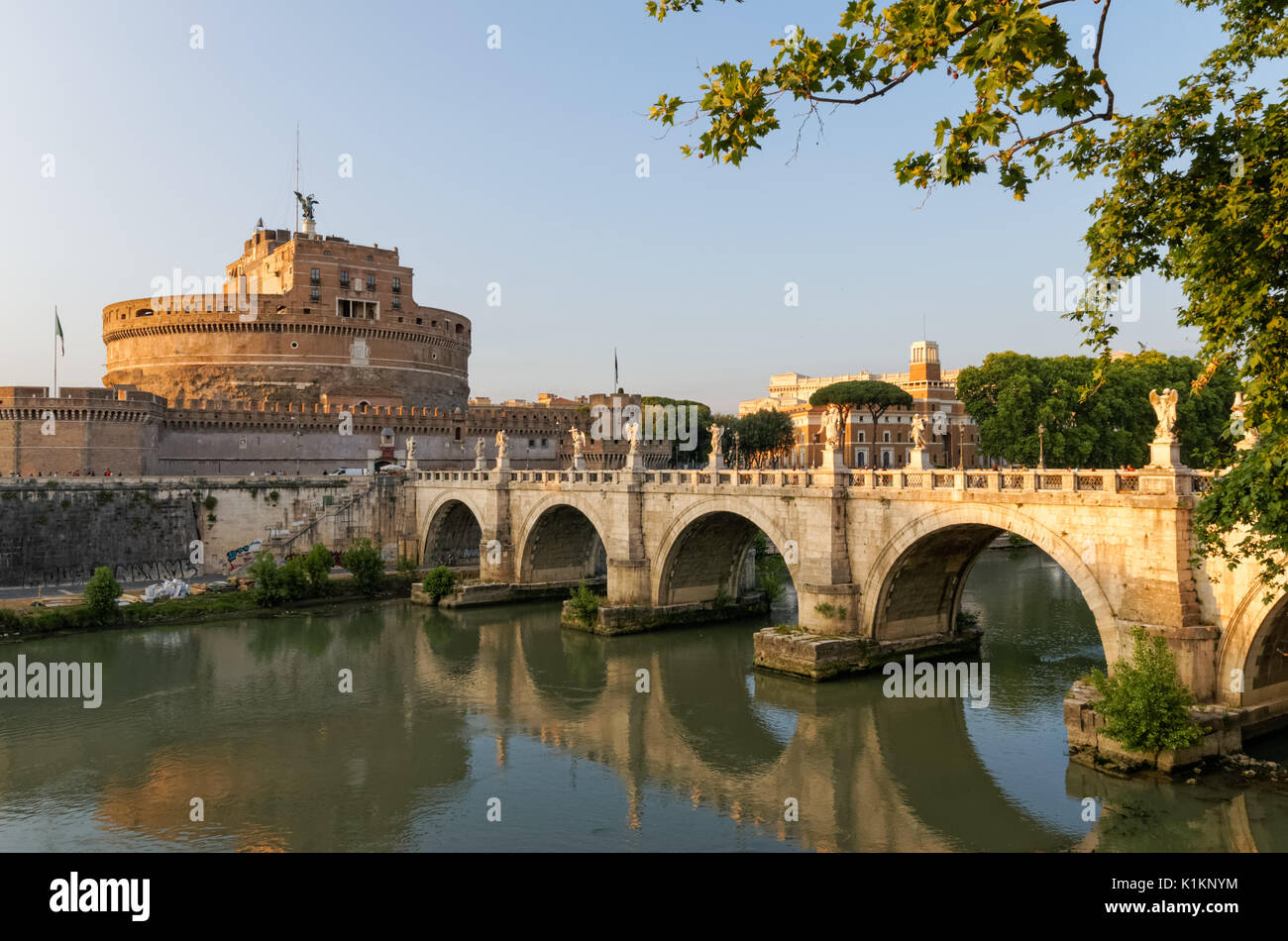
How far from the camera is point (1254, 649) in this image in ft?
51.7

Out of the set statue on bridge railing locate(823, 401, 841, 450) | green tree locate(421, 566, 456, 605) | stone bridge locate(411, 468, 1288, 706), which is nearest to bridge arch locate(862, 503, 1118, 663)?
stone bridge locate(411, 468, 1288, 706)

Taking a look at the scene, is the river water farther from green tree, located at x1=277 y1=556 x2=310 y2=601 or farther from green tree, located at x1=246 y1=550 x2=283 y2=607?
green tree, located at x1=277 y1=556 x2=310 y2=601

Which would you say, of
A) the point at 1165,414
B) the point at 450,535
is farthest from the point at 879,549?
the point at 450,535

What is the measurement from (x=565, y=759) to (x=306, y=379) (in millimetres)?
50258

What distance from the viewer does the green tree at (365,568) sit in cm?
3862

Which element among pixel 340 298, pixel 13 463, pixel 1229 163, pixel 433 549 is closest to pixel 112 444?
pixel 13 463

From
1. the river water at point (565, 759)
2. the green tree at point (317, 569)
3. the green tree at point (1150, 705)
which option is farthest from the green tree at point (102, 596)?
the green tree at point (1150, 705)

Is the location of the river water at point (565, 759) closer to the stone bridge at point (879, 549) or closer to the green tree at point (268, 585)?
the stone bridge at point (879, 549)

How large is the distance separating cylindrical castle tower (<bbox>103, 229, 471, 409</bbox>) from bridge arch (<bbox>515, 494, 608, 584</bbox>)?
25.8 m

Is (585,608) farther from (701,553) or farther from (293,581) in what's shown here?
(293,581)

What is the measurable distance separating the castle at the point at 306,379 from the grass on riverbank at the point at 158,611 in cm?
1704

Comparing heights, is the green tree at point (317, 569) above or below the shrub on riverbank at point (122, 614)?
above
